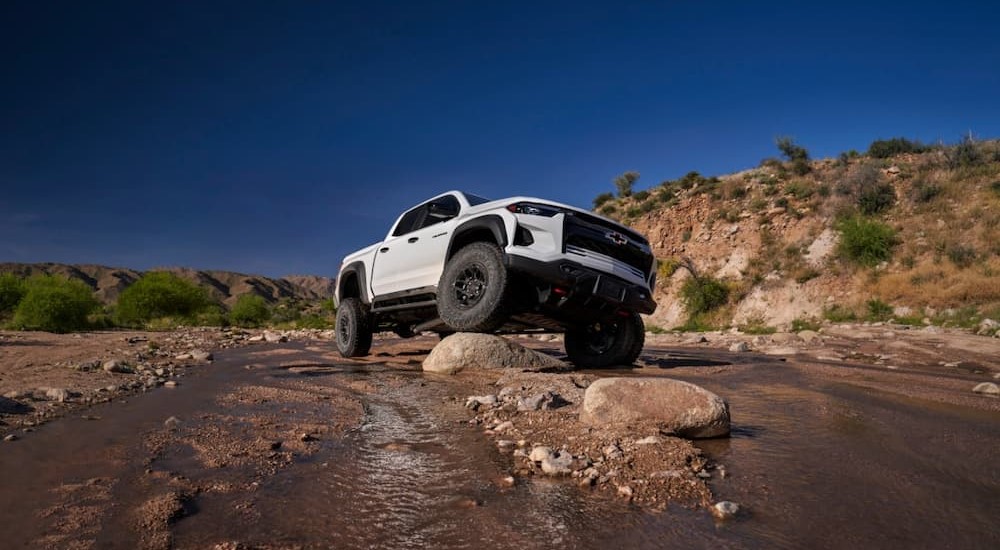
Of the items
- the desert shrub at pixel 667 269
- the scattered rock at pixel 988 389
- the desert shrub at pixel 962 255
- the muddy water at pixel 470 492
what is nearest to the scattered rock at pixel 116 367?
the muddy water at pixel 470 492

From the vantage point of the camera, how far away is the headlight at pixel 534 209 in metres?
5.64

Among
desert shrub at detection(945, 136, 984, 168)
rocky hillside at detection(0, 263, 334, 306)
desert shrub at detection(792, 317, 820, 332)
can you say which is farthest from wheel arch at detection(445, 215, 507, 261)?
rocky hillside at detection(0, 263, 334, 306)

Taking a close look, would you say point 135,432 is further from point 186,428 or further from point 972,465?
point 972,465

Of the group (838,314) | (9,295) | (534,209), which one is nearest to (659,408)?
(534,209)

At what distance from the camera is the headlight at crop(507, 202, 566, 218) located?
5.64m

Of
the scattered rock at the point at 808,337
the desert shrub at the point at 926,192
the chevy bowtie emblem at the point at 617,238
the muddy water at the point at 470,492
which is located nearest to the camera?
the muddy water at the point at 470,492

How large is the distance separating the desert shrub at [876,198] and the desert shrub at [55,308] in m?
33.1

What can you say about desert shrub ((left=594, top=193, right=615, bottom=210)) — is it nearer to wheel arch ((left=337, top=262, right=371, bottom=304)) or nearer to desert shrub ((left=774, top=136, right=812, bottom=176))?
desert shrub ((left=774, top=136, right=812, bottom=176))

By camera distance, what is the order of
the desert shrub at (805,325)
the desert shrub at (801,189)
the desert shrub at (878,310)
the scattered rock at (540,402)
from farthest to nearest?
1. the desert shrub at (801,189)
2. the desert shrub at (805,325)
3. the desert shrub at (878,310)
4. the scattered rock at (540,402)

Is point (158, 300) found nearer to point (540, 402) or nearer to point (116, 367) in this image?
point (116, 367)

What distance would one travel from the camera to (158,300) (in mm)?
31312

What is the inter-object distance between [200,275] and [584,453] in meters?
132

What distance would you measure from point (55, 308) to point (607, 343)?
22857 millimetres

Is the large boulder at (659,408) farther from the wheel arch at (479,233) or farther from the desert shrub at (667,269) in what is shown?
the desert shrub at (667,269)
